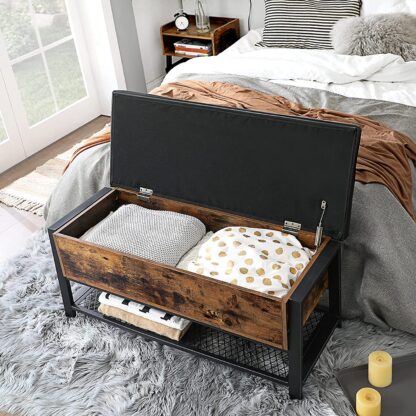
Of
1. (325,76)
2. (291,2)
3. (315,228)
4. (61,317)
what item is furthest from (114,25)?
(315,228)

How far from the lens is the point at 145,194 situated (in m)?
2.33

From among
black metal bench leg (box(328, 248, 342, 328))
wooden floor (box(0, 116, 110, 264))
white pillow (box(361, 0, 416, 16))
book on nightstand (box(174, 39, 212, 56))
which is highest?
white pillow (box(361, 0, 416, 16))

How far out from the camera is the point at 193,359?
7.12 ft

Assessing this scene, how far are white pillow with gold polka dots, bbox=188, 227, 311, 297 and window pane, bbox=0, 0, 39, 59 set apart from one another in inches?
83.5

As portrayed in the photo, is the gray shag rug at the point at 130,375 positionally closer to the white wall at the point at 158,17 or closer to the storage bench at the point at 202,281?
the storage bench at the point at 202,281

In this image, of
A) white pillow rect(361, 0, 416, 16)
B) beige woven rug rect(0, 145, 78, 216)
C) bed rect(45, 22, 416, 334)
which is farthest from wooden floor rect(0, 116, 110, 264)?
white pillow rect(361, 0, 416, 16)

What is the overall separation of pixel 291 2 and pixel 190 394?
8.10 ft

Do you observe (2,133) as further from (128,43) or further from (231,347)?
(231,347)

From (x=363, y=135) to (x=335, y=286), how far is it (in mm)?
683

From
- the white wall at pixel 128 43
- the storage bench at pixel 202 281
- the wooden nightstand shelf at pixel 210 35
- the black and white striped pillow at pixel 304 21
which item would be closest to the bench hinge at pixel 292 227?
the storage bench at pixel 202 281

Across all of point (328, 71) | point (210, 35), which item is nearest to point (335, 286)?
point (328, 71)

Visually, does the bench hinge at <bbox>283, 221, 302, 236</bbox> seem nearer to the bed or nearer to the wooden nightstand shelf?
the bed

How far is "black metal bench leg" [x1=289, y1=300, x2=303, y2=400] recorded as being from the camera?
69.4 inches

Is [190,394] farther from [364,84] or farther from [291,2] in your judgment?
[291,2]
